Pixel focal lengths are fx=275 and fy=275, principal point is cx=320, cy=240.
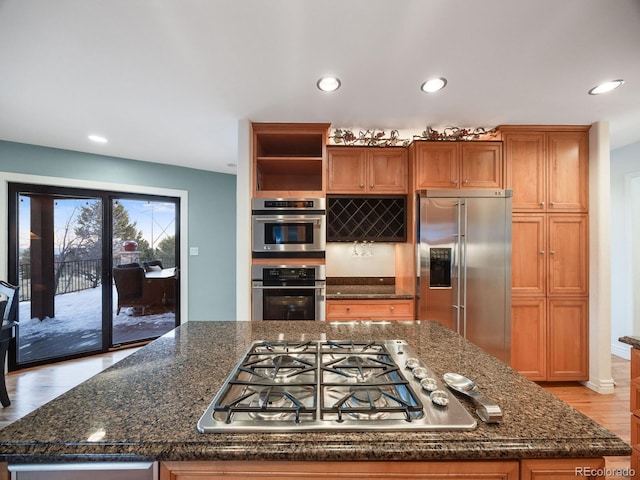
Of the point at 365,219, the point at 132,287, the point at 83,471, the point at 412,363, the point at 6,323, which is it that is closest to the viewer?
the point at 83,471

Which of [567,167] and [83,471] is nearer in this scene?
[83,471]

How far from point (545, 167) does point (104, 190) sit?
198 inches

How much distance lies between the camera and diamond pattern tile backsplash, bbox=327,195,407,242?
2918mm

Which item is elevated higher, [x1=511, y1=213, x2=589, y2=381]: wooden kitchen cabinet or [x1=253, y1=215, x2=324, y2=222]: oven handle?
[x1=253, y1=215, x2=324, y2=222]: oven handle

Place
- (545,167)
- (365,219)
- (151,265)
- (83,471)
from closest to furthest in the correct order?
(83,471) < (545,167) < (365,219) < (151,265)

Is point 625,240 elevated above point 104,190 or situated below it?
below

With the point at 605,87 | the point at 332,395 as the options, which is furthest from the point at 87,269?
the point at 605,87

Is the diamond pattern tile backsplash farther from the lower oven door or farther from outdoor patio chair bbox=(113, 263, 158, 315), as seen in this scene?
outdoor patio chair bbox=(113, 263, 158, 315)

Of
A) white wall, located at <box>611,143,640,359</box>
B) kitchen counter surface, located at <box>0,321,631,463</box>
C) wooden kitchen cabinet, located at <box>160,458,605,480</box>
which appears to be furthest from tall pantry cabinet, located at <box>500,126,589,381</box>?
wooden kitchen cabinet, located at <box>160,458,605,480</box>

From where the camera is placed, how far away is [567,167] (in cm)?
268

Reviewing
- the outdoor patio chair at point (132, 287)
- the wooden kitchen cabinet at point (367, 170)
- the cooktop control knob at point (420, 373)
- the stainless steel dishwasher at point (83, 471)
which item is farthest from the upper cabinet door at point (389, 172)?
A: the outdoor patio chair at point (132, 287)

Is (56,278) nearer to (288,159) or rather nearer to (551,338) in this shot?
(288,159)

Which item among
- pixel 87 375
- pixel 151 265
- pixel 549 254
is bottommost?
pixel 87 375

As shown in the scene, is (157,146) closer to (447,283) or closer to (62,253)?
(62,253)
